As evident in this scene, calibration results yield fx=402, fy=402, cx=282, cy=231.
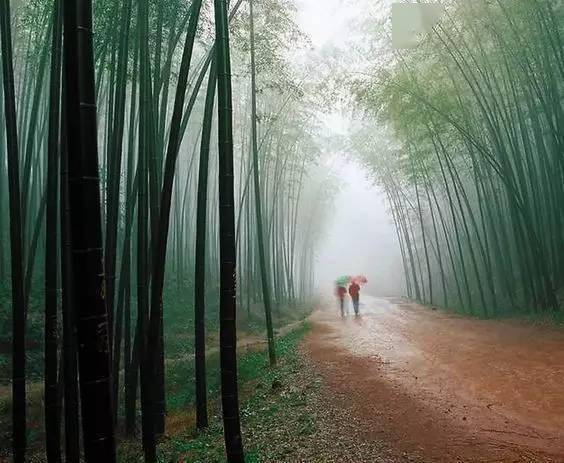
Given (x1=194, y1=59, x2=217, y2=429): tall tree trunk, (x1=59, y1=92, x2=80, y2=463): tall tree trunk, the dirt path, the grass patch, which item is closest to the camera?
the dirt path

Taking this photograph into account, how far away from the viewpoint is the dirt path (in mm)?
3154

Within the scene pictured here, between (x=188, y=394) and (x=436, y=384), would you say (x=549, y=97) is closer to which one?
(x=436, y=384)

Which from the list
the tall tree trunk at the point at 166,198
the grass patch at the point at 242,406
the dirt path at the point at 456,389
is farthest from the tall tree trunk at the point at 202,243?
the dirt path at the point at 456,389

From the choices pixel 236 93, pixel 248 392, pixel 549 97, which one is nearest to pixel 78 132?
pixel 248 392

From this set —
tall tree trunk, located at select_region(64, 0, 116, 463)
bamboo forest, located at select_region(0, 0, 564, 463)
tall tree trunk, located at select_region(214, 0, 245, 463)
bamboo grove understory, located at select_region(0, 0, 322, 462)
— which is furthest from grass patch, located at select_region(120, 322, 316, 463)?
tall tree trunk, located at select_region(64, 0, 116, 463)

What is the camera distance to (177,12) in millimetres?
5043

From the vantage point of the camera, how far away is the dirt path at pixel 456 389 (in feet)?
10.3

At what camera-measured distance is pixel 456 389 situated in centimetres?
443

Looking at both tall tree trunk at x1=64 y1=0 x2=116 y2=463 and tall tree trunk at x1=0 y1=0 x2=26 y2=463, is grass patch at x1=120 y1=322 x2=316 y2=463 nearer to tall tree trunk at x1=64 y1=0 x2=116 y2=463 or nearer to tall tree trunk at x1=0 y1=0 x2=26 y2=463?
tall tree trunk at x1=0 y1=0 x2=26 y2=463

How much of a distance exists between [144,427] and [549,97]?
8.65 m

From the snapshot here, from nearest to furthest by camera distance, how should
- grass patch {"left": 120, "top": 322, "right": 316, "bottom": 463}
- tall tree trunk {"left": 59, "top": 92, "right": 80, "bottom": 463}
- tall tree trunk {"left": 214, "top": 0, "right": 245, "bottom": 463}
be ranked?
1. tall tree trunk {"left": 214, "top": 0, "right": 245, "bottom": 463}
2. tall tree trunk {"left": 59, "top": 92, "right": 80, "bottom": 463}
3. grass patch {"left": 120, "top": 322, "right": 316, "bottom": 463}

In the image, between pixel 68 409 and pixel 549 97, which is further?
pixel 549 97

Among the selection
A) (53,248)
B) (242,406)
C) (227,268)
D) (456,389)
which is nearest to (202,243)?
(53,248)

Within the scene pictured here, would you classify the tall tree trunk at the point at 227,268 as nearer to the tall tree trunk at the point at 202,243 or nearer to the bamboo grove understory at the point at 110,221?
the bamboo grove understory at the point at 110,221
